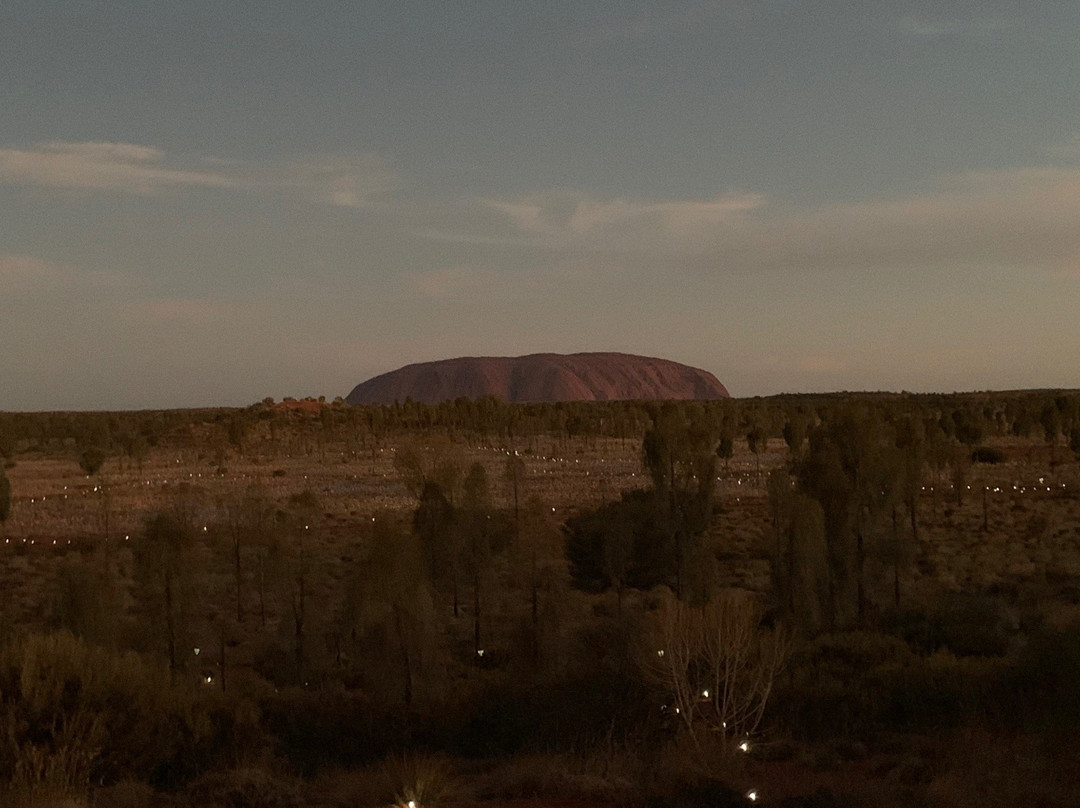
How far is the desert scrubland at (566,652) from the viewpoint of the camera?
33.1 ft

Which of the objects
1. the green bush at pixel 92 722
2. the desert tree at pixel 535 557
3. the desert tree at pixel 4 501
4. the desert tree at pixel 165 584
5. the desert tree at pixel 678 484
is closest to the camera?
the green bush at pixel 92 722

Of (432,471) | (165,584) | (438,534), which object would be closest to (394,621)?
(165,584)

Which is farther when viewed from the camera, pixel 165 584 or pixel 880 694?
pixel 165 584

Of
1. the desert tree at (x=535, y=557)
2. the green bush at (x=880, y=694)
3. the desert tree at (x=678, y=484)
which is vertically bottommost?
the green bush at (x=880, y=694)

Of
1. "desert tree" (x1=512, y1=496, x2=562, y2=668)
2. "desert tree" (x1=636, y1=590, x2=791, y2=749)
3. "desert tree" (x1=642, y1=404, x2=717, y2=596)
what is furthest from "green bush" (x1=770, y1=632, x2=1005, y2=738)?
"desert tree" (x1=642, y1=404, x2=717, y2=596)

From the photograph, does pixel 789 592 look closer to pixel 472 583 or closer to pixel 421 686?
pixel 472 583

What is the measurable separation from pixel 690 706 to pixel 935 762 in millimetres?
2773

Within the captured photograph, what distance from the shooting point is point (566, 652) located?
20891mm

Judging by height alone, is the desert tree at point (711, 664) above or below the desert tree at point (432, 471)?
below

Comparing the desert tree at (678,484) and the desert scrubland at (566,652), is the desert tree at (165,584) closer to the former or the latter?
the desert scrubland at (566,652)

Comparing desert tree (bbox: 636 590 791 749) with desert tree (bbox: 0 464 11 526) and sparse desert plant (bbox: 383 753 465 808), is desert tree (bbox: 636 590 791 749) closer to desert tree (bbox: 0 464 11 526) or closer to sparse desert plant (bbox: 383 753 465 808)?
sparse desert plant (bbox: 383 753 465 808)

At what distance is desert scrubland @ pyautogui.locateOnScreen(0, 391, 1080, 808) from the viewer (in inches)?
398

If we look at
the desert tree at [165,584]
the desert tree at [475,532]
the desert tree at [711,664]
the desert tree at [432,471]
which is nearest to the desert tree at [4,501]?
the desert tree at [432,471]

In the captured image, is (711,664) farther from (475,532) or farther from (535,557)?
(475,532)
